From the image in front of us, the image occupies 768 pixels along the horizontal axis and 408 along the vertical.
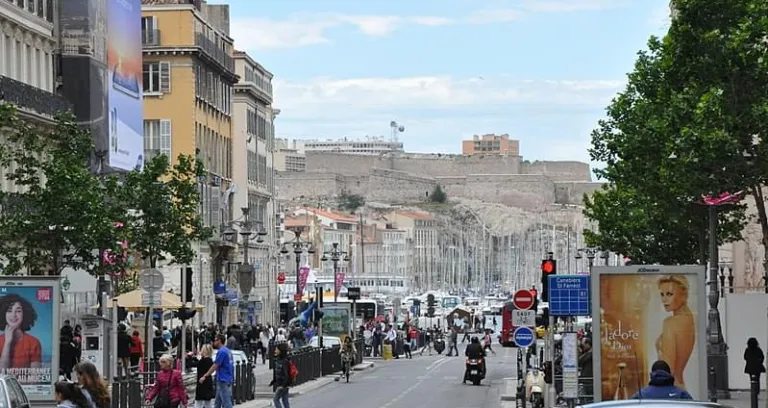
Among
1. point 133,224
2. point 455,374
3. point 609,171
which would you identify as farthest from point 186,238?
point 455,374

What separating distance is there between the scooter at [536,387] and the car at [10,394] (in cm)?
A: 1681

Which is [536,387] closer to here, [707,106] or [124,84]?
[707,106]

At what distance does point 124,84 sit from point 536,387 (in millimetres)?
41302

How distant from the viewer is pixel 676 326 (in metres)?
31.0

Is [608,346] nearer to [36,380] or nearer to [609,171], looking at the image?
[36,380]

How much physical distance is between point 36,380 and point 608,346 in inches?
350

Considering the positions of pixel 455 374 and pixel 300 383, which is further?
pixel 455 374

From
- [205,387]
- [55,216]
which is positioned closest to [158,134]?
[55,216]

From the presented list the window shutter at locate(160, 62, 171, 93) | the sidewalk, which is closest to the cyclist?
the sidewalk

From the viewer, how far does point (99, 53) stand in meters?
76.0

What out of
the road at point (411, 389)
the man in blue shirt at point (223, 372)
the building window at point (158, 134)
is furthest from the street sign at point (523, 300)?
the building window at point (158, 134)

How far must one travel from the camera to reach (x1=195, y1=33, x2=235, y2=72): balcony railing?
98.9 metres

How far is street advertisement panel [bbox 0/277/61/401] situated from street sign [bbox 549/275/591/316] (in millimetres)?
9467

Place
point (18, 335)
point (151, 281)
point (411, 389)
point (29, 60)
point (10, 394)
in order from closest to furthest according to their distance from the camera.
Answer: point (10, 394), point (18, 335), point (151, 281), point (411, 389), point (29, 60)
